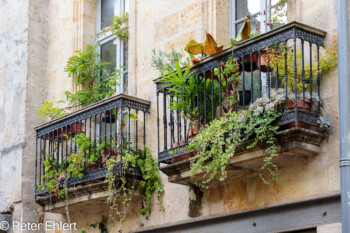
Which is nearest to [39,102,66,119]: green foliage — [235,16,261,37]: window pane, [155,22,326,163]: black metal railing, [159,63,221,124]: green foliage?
[155,22,326,163]: black metal railing

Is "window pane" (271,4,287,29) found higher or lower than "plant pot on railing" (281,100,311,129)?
higher

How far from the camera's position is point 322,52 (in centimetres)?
818

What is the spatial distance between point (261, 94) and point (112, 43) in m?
3.99

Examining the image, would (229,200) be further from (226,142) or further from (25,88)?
(25,88)

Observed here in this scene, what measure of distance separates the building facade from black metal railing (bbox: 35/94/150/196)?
93mm

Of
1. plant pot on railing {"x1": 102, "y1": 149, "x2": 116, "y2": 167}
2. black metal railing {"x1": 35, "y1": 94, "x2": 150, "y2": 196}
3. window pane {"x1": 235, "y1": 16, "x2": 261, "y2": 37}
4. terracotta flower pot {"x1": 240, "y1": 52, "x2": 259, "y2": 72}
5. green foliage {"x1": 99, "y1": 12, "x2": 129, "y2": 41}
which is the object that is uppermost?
green foliage {"x1": 99, "y1": 12, "x2": 129, "y2": 41}

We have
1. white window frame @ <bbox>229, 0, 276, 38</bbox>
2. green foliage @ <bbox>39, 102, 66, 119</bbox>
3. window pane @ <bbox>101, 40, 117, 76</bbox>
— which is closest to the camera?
white window frame @ <bbox>229, 0, 276, 38</bbox>

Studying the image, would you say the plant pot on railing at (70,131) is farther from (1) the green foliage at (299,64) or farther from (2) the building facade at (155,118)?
(1) the green foliage at (299,64)

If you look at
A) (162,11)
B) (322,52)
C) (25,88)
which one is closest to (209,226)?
(322,52)

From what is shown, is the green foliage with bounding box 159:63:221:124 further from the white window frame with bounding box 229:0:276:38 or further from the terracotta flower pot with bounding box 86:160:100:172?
the terracotta flower pot with bounding box 86:160:100:172

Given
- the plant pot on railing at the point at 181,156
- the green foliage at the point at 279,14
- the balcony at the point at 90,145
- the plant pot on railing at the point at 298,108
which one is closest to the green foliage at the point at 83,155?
the balcony at the point at 90,145

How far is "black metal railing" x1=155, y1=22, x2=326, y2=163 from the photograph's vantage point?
791 cm

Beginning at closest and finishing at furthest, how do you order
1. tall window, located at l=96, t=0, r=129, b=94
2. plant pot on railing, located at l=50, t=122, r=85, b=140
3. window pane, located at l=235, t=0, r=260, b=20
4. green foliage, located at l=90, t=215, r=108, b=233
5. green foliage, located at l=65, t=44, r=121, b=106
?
window pane, located at l=235, t=0, r=260, b=20 < green foliage, located at l=90, t=215, r=108, b=233 < plant pot on railing, located at l=50, t=122, r=85, b=140 < tall window, located at l=96, t=0, r=129, b=94 < green foliage, located at l=65, t=44, r=121, b=106

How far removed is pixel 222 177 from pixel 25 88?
4.80 metres
